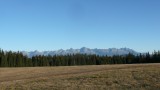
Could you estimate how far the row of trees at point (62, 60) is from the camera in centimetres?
11834

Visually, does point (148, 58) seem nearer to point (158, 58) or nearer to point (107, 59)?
point (158, 58)

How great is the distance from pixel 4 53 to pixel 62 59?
2845 centimetres

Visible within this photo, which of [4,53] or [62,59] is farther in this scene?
[62,59]

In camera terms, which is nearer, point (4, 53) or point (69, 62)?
point (4, 53)

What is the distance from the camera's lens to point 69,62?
14025 centimetres

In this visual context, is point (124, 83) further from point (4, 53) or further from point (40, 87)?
point (4, 53)

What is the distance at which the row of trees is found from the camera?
118m

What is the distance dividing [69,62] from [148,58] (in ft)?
110

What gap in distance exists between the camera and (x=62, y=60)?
138 meters

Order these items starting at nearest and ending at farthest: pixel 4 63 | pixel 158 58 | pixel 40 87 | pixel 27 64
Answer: pixel 40 87 < pixel 4 63 < pixel 27 64 < pixel 158 58

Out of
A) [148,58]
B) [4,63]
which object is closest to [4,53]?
[4,63]

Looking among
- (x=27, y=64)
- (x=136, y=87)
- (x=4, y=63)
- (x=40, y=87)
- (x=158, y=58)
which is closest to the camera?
(x=136, y=87)

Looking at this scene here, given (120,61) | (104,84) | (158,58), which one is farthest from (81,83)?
(120,61)

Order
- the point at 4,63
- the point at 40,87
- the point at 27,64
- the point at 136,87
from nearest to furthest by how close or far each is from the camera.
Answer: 1. the point at 136,87
2. the point at 40,87
3. the point at 4,63
4. the point at 27,64
